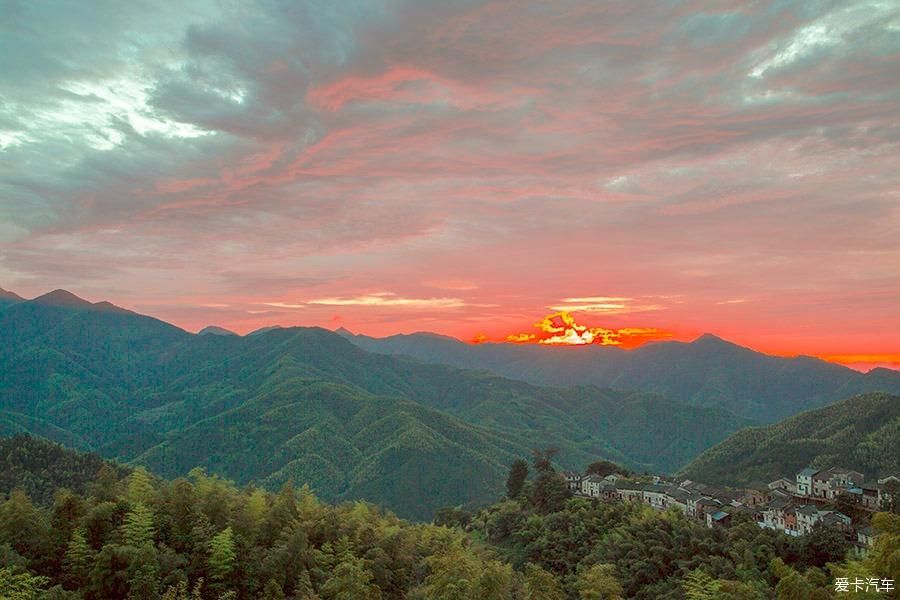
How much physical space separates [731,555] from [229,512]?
3334 cm

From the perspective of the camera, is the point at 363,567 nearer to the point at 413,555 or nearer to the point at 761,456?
the point at 413,555

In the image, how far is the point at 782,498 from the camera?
173ft

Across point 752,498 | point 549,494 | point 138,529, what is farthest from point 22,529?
point 752,498

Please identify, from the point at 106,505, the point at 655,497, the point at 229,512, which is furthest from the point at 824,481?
the point at 106,505

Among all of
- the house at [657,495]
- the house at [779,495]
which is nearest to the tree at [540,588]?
the house at [657,495]

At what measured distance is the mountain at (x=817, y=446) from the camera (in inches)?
4291

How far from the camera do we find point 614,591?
2895 cm

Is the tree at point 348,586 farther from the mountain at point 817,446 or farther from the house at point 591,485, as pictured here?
the mountain at point 817,446

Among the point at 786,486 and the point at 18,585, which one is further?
the point at 786,486

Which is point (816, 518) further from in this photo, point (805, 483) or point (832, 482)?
point (805, 483)

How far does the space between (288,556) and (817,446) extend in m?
125

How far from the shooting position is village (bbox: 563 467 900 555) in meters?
45.1

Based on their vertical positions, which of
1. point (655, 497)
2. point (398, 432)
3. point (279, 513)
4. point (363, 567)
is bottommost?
point (398, 432)

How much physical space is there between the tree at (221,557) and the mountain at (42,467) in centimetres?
5677
